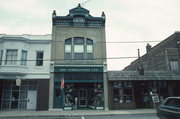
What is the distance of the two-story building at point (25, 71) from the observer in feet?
61.8

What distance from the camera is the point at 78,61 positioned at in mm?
20344

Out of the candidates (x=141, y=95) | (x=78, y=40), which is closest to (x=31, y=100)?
(x=78, y=40)

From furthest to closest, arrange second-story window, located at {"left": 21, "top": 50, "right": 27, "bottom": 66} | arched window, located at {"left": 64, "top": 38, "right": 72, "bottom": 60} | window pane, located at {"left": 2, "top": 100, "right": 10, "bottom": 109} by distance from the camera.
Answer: arched window, located at {"left": 64, "top": 38, "right": 72, "bottom": 60} < window pane, located at {"left": 2, "top": 100, "right": 10, "bottom": 109} < second-story window, located at {"left": 21, "top": 50, "right": 27, "bottom": 66}

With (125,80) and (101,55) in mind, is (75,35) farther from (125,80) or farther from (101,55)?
(125,80)

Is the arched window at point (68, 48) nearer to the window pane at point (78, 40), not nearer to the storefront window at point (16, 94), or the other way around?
the window pane at point (78, 40)

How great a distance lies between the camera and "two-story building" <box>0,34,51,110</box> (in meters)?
18.8

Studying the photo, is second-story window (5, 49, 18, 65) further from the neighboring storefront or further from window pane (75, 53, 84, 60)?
the neighboring storefront

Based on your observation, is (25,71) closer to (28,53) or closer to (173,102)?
(28,53)

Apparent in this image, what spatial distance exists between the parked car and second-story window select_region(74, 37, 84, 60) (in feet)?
43.4

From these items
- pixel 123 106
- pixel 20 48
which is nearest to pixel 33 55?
pixel 20 48

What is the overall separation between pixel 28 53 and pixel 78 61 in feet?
19.9

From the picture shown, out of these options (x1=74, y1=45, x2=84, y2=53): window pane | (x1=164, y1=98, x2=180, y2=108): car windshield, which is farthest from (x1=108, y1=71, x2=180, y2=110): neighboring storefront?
(x1=164, y1=98, x2=180, y2=108): car windshield

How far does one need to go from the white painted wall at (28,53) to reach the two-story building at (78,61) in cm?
84

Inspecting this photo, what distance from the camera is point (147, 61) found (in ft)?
118
